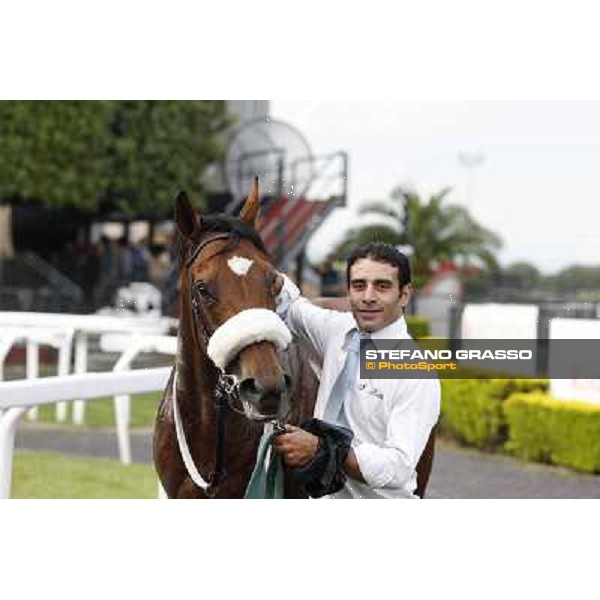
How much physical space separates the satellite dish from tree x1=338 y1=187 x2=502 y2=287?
0.45m

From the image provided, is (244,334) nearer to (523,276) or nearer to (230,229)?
(230,229)

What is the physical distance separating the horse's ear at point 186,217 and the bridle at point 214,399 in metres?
0.04

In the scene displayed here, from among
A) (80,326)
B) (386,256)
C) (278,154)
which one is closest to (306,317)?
(386,256)

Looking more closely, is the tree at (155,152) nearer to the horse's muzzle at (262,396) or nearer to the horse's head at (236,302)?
the horse's head at (236,302)

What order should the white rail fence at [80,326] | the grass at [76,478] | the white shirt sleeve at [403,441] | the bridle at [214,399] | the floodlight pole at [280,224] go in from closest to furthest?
the white shirt sleeve at [403,441]
the bridle at [214,399]
the grass at [76,478]
the floodlight pole at [280,224]
the white rail fence at [80,326]

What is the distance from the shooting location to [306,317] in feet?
9.68

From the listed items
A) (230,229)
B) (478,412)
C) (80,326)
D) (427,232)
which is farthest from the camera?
(427,232)

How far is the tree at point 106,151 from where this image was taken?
506 inches

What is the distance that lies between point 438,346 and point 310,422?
0.61 m

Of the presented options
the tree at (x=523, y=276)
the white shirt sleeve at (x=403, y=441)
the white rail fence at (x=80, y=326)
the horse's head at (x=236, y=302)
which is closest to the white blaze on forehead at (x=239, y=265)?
the horse's head at (x=236, y=302)

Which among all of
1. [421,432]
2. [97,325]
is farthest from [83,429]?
[421,432]

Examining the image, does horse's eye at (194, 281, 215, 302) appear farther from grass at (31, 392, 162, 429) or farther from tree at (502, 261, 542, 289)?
grass at (31, 392, 162, 429)

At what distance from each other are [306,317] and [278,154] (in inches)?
135

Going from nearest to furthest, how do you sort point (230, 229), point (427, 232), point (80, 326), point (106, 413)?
point (230, 229) → point (80, 326) → point (427, 232) → point (106, 413)
